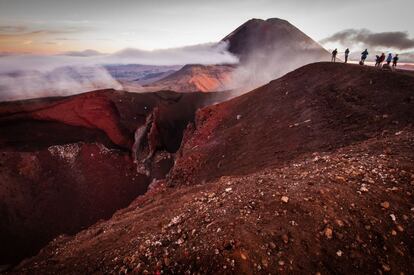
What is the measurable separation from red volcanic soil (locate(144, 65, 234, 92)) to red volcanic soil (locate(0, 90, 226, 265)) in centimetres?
1770

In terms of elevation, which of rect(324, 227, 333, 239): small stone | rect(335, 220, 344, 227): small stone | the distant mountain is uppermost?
the distant mountain

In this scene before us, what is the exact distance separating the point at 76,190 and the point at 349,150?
14.9 metres

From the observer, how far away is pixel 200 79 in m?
43.8

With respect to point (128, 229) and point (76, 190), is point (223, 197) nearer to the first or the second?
point (128, 229)

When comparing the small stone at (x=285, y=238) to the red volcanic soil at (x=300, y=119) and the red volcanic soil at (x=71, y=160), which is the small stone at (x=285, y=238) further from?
the red volcanic soil at (x=71, y=160)

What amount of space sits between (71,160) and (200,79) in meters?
28.8

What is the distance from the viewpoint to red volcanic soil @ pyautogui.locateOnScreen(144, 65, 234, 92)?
4119 cm

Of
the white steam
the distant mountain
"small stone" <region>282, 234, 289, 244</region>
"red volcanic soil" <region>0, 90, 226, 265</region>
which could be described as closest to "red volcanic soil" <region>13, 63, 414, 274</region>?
"small stone" <region>282, 234, 289, 244</region>

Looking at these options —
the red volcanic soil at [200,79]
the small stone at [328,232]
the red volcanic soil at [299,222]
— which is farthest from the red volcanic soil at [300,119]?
the red volcanic soil at [200,79]

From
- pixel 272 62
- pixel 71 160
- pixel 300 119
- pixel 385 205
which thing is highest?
pixel 272 62

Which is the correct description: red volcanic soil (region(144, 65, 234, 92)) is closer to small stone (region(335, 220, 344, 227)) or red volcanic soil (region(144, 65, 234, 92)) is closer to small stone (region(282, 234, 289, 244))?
small stone (region(335, 220, 344, 227))

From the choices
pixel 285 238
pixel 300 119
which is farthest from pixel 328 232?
pixel 300 119

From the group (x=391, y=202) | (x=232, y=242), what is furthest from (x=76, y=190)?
(x=391, y=202)

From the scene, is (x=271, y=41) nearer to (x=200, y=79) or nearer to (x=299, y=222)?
(x=200, y=79)
